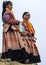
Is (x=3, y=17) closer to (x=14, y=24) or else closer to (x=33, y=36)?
(x=14, y=24)

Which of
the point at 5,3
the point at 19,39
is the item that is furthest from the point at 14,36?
the point at 5,3

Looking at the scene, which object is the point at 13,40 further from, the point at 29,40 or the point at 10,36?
the point at 29,40

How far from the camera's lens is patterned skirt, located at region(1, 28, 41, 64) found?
4.69 m

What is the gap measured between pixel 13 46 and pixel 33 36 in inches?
14.9

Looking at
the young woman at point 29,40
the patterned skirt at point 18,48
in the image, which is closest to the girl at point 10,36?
the patterned skirt at point 18,48

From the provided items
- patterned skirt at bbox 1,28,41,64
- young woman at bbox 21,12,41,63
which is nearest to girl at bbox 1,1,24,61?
patterned skirt at bbox 1,28,41,64

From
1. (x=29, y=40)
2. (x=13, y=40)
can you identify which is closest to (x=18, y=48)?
(x=13, y=40)

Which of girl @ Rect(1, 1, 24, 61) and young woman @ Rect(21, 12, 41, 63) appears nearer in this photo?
girl @ Rect(1, 1, 24, 61)

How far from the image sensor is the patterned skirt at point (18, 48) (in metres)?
4.69

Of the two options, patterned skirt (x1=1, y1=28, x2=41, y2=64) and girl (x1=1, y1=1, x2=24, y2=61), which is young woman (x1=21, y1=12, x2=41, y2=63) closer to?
patterned skirt (x1=1, y1=28, x2=41, y2=64)

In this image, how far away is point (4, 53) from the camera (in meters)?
4.70

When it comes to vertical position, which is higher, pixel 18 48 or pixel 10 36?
pixel 10 36

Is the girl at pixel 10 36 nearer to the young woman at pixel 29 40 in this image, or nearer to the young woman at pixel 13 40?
the young woman at pixel 13 40

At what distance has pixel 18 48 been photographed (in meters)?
4.71
